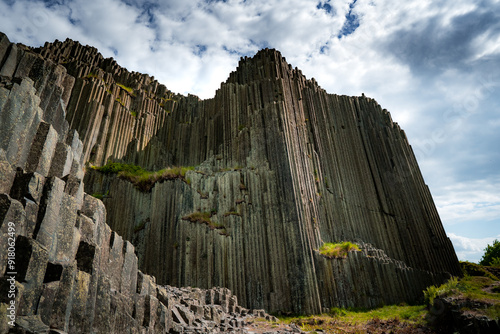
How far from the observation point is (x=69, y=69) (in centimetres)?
2452

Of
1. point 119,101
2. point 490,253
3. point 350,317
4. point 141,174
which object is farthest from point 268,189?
point 490,253

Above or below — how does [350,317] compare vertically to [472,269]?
below

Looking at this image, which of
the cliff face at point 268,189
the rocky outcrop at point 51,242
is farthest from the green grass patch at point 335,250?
the rocky outcrop at point 51,242

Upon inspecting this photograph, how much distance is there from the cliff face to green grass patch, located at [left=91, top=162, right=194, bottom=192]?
435 millimetres

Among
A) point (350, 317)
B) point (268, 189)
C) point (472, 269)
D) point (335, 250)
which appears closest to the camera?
point (350, 317)

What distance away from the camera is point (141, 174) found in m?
19.9

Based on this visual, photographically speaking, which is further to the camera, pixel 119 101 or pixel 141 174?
pixel 119 101

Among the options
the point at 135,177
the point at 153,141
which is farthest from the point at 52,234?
the point at 153,141

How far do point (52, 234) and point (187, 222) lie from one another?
1155 cm

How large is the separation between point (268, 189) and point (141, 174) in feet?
30.0

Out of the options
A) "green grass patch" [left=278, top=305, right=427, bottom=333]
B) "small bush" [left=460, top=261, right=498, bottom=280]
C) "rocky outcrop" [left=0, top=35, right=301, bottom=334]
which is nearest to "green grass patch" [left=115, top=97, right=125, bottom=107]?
"rocky outcrop" [left=0, top=35, right=301, bottom=334]

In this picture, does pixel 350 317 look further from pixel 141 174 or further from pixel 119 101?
pixel 119 101

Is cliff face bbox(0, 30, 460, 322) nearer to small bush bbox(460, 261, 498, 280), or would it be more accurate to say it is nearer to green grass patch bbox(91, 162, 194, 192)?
green grass patch bbox(91, 162, 194, 192)

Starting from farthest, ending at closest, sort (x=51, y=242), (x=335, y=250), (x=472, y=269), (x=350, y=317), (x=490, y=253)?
(x=490, y=253), (x=472, y=269), (x=335, y=250), (x=350, y=317), (x=51, y=242)
